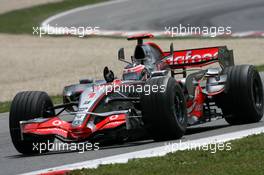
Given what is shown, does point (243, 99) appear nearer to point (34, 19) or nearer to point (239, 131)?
point (239, 131)

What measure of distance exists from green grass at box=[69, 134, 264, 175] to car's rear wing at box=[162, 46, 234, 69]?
4131 millimetres

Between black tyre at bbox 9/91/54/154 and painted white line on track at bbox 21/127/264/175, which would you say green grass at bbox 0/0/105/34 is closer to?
black tyre at bbox 9/91/54/154

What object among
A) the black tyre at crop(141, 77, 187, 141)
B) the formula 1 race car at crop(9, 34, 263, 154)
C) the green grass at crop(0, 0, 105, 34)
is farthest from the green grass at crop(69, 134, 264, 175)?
the green grass at crop(0, 0, 105, 34)

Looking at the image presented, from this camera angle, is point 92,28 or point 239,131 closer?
point 239,131

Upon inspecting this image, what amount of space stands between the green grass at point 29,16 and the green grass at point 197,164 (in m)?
31.6

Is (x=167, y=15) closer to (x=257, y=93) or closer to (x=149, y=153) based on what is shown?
(x=257, y=93)

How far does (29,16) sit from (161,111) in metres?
32.3

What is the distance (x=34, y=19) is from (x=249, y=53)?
1539cm

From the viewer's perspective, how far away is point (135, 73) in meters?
12.7

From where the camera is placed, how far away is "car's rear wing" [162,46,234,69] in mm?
13961

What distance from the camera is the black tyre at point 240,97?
1317 centimetres

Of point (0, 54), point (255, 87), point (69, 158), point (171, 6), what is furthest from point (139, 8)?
point (69, 158)

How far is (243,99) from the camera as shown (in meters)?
13.2

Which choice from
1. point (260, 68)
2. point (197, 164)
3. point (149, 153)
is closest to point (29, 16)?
point (260, 68)
